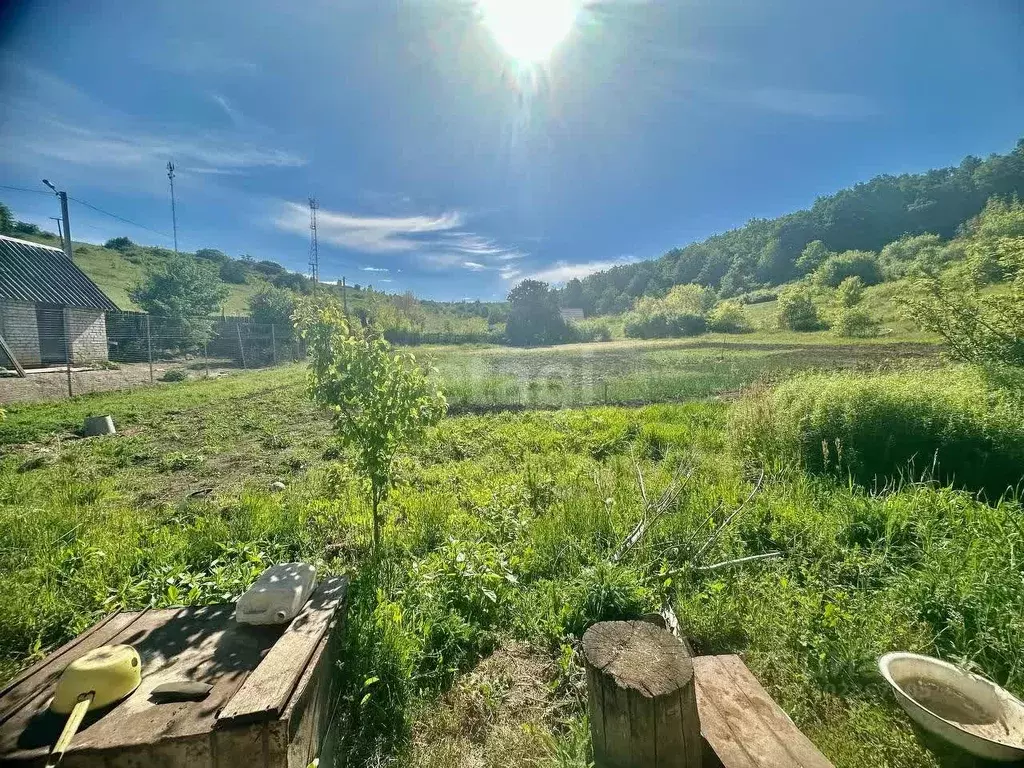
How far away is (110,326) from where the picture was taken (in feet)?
57.0

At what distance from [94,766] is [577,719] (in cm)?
196

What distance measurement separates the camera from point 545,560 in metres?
3.42

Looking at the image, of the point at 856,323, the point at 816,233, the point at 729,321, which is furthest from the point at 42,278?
the point at 816,233

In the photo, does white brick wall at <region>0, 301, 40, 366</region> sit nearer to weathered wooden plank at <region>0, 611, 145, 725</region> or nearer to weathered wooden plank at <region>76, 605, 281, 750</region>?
weathered wooden plank at <region>0, 611, 145, 725</region>

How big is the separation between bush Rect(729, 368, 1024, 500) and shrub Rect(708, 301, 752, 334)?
24.5 meters

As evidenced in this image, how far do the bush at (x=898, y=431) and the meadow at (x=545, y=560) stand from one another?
41mm

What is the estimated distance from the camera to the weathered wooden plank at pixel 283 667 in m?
1.43

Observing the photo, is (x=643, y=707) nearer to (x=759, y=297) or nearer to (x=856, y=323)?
(x=856, y=323)

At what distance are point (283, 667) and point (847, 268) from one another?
40.1 m

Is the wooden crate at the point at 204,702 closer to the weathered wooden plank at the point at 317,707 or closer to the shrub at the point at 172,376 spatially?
the weathered wooden plank at the point at 317,707

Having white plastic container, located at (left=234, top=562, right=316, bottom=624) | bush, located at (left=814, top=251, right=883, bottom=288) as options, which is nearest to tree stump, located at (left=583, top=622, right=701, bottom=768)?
white plastic container, located at (left=234, top=562, right=316, bottom=624)

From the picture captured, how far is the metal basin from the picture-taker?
1808mm

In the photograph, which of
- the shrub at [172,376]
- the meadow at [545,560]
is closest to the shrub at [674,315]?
the meadow at [545,560]

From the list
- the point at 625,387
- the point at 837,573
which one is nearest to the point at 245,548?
the point at 837,573
